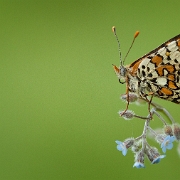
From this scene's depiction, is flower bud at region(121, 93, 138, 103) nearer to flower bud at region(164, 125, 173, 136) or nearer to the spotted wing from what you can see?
the spotted wing

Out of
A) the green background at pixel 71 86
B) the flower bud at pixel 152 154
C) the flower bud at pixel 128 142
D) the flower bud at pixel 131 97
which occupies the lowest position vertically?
the flower bud at pixel 152 154

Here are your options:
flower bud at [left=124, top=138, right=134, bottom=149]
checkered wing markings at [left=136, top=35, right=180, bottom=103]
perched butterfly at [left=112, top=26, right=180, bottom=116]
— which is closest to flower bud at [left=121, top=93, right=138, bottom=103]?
perched butterfly at [left=112, top=26, right=180, bottom=116]

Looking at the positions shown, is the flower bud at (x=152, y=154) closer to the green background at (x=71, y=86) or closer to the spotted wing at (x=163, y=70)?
the spotted wing at (x=163, y=70)

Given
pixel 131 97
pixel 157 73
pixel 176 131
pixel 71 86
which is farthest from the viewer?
pixel 71 86

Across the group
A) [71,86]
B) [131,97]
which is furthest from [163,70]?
[71,86]

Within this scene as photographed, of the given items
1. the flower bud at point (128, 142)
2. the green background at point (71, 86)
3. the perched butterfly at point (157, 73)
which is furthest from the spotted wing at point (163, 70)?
the green background at point (71, 86)

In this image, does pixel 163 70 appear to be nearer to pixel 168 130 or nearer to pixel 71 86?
pixel 168 130

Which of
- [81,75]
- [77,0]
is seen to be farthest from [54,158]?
[77,0]
